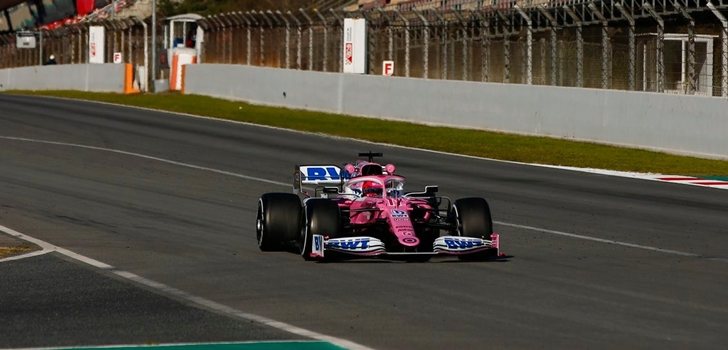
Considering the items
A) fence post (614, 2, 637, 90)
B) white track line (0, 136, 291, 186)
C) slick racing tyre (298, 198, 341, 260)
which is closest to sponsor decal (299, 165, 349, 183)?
slick racing tyre (298, 198, 341, 260)

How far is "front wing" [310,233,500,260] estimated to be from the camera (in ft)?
43.3

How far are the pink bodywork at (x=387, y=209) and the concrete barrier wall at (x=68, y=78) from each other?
43390mm

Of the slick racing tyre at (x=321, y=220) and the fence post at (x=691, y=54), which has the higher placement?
the fence post at (x=691, y=54)

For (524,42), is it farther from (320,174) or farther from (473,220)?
(473,220)

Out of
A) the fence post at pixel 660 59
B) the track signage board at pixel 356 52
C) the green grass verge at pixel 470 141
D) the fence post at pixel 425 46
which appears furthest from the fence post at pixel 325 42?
the fence post at pixel 660 59

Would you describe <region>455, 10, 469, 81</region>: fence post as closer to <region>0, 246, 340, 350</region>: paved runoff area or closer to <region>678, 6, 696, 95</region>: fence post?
<region>678, 6, 696, 95</region>: fence post

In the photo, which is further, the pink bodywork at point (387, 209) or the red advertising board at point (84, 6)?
the red advertising board at point (84, 6)

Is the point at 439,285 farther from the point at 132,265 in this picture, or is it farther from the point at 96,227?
the point at 96,227

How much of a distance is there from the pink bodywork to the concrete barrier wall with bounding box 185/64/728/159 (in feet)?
47.5

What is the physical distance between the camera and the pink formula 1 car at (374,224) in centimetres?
1330

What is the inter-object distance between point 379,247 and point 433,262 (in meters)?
0.66

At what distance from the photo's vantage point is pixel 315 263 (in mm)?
13477

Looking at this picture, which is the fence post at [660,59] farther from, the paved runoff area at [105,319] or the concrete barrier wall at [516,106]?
the paved runoff area at [105,319]

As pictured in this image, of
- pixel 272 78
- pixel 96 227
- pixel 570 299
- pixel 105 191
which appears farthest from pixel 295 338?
pixel 272 78
